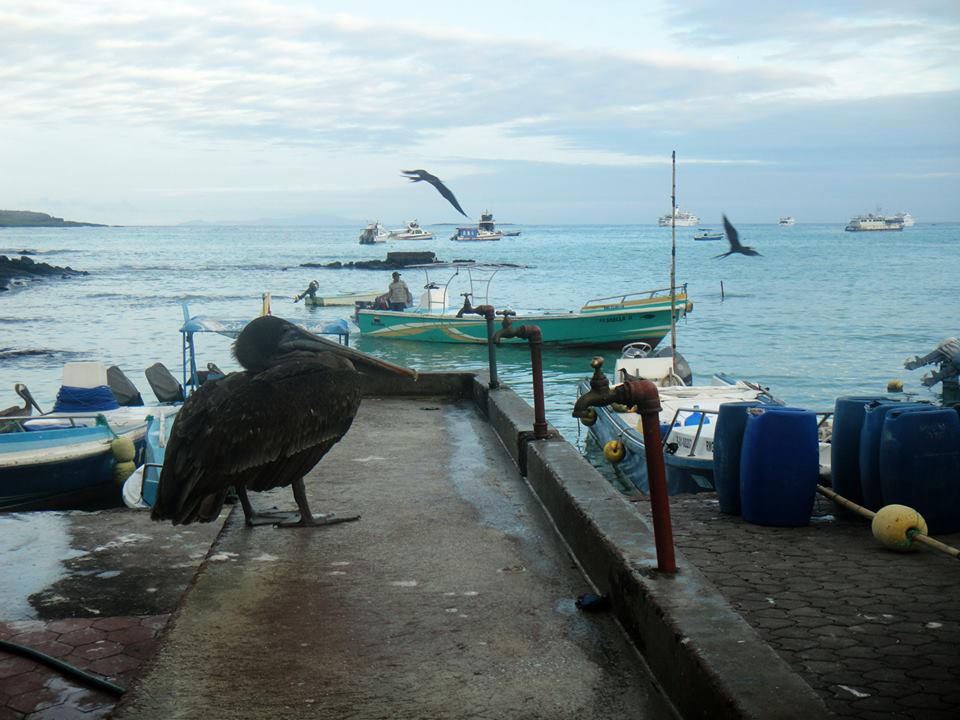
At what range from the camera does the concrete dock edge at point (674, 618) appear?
9.48 feet

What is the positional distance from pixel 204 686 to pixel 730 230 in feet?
35.0

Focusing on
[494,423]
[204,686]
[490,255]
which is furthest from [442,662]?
[490,255]

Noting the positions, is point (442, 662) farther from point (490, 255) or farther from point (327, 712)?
point (490, 255)

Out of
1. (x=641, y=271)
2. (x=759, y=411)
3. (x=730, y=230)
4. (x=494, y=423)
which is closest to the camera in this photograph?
(x=759, y=411)

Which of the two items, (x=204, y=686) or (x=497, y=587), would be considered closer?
(x=204, y=686)

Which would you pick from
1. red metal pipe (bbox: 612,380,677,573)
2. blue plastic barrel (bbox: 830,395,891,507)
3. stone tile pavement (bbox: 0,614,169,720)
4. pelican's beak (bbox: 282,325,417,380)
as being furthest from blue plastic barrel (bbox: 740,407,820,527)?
stone tile pavement (bbox: 0,614,169,720)

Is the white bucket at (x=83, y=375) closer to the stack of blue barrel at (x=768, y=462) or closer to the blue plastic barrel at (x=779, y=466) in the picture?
the stack of blue barrel at (x=768, y=462)

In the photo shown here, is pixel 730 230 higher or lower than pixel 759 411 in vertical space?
higher

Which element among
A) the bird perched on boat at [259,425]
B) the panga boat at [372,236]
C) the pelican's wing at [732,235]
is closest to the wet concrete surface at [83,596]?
the bird perched on boat at [259,425]

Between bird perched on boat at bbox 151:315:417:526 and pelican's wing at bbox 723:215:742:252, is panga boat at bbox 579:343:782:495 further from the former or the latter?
bird perched on boat at bbox 151:315:417:526

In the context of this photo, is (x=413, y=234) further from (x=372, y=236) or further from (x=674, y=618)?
(x=674, y=618)

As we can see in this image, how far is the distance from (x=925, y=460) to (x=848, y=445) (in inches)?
31.9

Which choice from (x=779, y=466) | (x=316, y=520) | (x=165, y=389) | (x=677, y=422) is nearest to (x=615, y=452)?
(x=677, y=422)

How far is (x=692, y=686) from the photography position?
3154 millimetres
